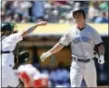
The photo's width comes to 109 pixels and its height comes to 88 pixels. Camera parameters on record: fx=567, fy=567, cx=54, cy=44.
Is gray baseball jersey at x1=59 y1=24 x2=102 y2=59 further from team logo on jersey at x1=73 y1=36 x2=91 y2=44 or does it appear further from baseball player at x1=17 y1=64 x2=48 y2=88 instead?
baseball player at x1=17 y1=64 x2=48 y2=88

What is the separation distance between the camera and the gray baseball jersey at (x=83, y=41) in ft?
28.5

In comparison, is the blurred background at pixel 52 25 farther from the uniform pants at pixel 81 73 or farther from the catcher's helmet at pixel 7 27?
the uniform pants at pixel 81 73

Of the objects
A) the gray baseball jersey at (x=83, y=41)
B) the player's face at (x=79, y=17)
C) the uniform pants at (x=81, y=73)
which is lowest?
the uniform pants at (x=81, y=73)

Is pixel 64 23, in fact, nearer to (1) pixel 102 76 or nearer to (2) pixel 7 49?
(1) pixel 102 76

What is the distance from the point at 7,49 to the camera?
30.7ft

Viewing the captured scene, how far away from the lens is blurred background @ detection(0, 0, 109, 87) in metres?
16.9

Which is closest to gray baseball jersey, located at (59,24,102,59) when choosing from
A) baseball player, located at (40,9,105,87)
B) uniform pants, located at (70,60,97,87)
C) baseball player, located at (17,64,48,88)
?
baseball player, located at (40,9,105,87)

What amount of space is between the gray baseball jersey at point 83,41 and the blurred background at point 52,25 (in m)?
7.43

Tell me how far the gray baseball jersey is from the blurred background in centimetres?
743

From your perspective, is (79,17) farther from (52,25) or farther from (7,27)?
(52,25)

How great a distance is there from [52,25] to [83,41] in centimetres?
907

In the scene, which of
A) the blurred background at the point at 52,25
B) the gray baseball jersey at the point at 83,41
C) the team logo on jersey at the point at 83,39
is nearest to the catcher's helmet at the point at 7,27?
the gray baseball jersey at the point at 83,41

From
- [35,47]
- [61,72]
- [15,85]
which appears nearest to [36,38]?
[35,47]

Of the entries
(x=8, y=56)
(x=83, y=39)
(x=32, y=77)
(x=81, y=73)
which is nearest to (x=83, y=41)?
(x=83, y=39)
